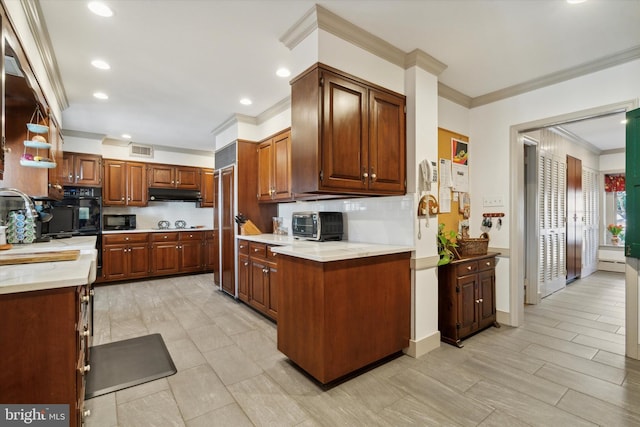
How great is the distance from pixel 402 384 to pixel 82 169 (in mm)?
5994

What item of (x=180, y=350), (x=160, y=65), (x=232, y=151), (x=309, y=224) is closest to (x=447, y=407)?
(x=309, y=224)

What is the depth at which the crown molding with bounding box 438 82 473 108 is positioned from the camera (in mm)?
3306

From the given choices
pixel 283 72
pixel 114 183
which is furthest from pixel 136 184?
pixel 283 72

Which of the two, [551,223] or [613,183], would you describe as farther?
[613,183]

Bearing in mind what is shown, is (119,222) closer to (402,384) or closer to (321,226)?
(321,226)

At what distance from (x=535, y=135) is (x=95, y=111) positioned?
6.18 m

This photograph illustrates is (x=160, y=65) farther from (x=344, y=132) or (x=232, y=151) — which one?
(x=344, y=132)

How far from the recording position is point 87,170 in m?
5.18

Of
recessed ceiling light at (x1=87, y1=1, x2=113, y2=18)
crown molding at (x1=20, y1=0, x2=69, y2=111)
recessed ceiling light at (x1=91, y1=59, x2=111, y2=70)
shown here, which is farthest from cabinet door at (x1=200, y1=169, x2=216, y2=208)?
recessed ceiling light at (x1=87, y1=1, x2=113, y2=18)

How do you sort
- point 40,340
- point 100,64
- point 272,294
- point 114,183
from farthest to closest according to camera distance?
1. point 114,183
2. point 272,294
3. point 100,64
4. point 40,340

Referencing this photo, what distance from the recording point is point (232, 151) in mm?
4488

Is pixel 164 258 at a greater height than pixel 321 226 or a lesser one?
lesser

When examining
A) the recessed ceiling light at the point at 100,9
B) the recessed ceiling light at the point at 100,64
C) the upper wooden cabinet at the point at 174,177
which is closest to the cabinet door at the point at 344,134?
the recessed ceiling light at the point at 100,9

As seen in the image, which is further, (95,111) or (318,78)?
(95,111)
